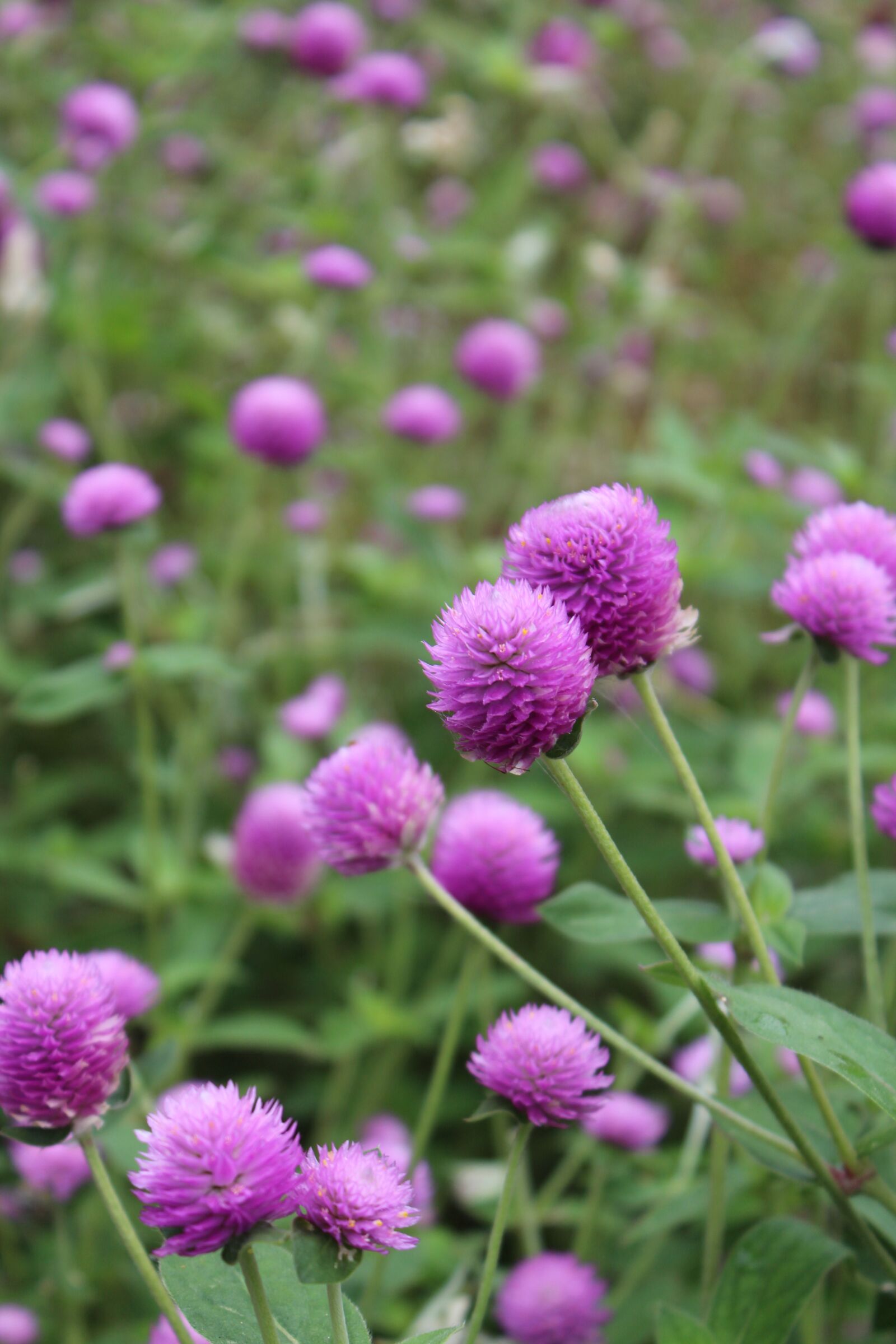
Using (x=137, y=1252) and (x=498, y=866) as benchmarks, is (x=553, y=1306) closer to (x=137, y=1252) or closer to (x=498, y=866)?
(x=498, y=866)

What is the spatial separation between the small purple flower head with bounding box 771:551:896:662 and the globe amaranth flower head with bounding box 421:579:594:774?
34cm

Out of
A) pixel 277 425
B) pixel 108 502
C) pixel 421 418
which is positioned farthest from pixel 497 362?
pixel 108 502

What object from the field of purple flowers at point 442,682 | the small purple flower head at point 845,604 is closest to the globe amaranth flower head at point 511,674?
the field of purple flowers at point 442,682

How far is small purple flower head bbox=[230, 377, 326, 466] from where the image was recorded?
2197 mm

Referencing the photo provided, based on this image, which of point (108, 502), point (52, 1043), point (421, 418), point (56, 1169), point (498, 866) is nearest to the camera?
point (52, 1043)

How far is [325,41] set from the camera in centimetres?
286

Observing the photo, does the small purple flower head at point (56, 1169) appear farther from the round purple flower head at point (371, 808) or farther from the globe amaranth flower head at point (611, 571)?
the globe amaranth flower head at point (611, 571)

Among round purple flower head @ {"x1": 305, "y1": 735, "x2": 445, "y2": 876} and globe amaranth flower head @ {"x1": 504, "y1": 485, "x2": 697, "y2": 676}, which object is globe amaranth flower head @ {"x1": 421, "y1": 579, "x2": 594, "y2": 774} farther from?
round purple flower head @ {"x1": 305, "y1": 735, "x2": 445, "y2": 876}

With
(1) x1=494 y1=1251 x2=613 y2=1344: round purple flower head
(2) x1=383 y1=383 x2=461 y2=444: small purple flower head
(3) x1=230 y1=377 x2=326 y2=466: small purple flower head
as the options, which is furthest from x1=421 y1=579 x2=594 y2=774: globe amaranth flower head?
(2) x1=383 y1=383 x2=461 y2=444: small purple flower head

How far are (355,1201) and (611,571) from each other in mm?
456

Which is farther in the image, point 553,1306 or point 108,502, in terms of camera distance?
point 108,502

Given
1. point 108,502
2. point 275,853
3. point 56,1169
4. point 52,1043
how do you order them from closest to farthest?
point 52,1043, point 56,1169, point 108,502, point 275,853

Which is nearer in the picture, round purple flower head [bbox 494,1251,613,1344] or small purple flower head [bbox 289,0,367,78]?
round purple flower head [bbox 494,1251,613,1344]

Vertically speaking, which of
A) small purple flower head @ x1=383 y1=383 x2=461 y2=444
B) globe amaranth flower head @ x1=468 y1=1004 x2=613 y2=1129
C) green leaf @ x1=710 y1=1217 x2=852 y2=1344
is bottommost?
small purple flower head @ x1=383 y1=383 x2=461 y2=444
